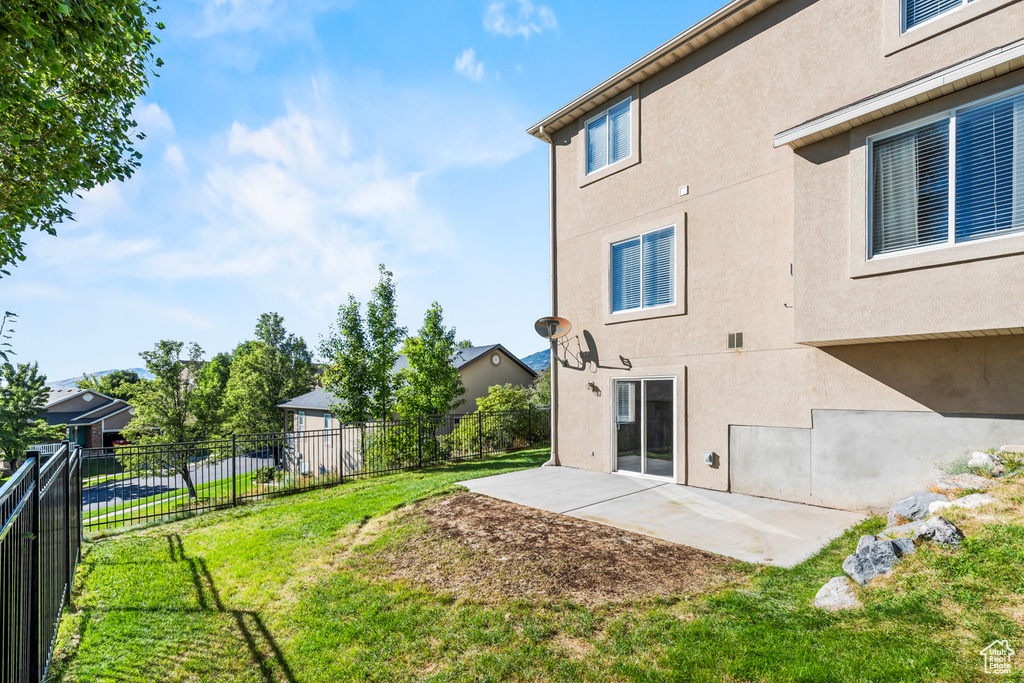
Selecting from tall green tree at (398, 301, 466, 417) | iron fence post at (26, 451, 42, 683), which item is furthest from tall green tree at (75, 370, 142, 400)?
iron fence post at (26, 451, 42, 683)

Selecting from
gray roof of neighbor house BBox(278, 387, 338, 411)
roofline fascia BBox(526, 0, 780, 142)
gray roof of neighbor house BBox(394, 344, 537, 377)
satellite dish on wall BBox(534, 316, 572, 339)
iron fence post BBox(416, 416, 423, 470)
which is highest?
roofline fascia BBox(526, 0, 780, 142)

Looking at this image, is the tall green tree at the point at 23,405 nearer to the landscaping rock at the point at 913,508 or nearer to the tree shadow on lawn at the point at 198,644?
the tree shadow on lawn at the point at 198,644

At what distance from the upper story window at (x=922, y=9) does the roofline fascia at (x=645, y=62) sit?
2.08 m

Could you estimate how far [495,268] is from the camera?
20.5 m

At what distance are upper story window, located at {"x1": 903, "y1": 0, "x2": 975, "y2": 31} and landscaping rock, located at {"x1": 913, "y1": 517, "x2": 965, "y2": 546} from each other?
6667 mm

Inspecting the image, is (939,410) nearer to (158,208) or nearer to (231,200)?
(231,200)

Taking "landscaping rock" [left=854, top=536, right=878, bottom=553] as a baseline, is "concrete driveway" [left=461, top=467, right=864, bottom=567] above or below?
below

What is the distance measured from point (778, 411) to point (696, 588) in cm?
446

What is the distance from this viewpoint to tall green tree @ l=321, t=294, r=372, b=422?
16859 millimetres

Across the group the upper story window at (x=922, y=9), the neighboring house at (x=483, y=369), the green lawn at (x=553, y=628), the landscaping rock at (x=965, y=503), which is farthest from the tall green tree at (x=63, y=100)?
the neighboring house at (x=483, y=369)

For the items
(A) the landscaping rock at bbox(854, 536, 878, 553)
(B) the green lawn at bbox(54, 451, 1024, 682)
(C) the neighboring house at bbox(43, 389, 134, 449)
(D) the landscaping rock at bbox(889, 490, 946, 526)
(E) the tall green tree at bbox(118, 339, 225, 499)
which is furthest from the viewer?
(C) the neighboring house at bbox(43, 389, 134, 449)

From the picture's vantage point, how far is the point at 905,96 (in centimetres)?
607

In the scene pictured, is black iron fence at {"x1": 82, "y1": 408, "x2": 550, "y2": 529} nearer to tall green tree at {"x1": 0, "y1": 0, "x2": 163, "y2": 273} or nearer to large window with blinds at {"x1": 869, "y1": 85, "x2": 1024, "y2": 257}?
tall green tree at {"x1": 0, "y1": 0, "x2": 163, "y2": 273}

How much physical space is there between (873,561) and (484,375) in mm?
21753
